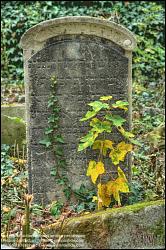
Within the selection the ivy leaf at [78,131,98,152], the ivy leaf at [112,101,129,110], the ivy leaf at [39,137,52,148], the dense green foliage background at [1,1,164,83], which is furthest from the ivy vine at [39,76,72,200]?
the dense green foliage background at [1,1,164,83]

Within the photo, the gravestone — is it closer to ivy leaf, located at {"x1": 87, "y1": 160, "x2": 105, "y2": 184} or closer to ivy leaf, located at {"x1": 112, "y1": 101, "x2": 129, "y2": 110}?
ivy leaf, located at {"x1": 112, "y1": 101, "x2": 129, "y2": 110}

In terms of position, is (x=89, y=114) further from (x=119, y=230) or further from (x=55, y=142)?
(x=119, y=230)

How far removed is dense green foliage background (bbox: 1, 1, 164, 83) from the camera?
29.3 feet

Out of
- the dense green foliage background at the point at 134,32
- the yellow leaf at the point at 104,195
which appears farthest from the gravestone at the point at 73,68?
the dense green foliage background at the point at 134,32

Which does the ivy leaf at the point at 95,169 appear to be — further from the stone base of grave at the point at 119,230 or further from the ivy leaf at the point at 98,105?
the stone base of grave at the point at 119,230

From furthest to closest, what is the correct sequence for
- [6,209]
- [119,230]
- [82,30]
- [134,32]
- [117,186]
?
[134,32] < [82,30] < [117,186] < [6,209] < [119,230]

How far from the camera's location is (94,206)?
490 cm

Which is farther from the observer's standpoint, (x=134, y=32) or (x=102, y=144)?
(x=134, y=32)

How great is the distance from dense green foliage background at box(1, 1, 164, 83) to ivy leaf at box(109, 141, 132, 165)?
13.2 ft

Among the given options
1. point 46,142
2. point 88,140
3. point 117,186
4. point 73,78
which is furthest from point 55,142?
point 117,186

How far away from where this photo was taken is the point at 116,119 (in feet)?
15.6

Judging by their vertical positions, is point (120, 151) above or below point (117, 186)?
above

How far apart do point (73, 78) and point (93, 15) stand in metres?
4.73

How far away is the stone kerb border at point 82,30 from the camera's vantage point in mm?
4852
